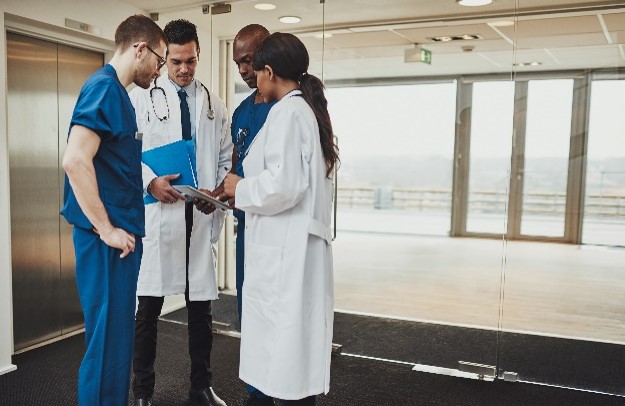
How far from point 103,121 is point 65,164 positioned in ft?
0.60

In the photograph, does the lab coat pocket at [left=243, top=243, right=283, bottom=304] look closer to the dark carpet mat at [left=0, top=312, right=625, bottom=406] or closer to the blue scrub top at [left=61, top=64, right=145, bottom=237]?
the blue scrub top at [left=61, top=64, right=145, bottom=237]

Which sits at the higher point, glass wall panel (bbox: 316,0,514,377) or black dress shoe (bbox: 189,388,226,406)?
glass wall panel (bbox: 316,0,514,377)

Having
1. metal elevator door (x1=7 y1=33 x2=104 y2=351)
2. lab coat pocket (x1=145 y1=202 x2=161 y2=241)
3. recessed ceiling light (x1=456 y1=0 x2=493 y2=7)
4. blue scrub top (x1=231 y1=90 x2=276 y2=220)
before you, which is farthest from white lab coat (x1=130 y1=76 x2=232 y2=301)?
recessed ceiling light (x1=456 y1=0 x2=493 y2=7)

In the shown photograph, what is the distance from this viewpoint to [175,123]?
2529mm

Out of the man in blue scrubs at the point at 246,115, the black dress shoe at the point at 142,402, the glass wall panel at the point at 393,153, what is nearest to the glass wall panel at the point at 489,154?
the glass wall panel at the point at 393,153

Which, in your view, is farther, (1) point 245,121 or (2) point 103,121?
(1) point 245,121

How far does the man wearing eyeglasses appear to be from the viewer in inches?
98.5

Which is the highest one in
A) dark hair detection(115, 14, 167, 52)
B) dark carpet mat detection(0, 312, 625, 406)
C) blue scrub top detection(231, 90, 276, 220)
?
dark hair detection(115, 14, 167, 52)

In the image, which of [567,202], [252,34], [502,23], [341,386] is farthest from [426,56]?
[341,386]

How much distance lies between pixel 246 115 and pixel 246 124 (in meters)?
0.04

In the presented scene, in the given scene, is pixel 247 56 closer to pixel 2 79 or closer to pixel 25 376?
pixel 2 79

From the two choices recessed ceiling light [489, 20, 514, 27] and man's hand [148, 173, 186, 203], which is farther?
recessed ceiling light [489, 20, 514, 27]

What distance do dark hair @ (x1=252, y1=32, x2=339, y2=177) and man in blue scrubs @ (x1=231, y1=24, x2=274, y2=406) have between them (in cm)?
53

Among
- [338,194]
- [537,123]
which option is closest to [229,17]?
[338,194]
